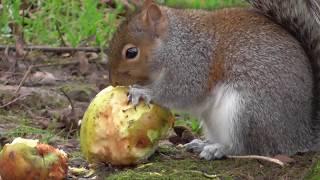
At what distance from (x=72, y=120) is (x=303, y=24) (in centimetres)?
128

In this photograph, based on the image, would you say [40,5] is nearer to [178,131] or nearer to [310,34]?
[178,131]

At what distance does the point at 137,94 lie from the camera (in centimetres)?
294

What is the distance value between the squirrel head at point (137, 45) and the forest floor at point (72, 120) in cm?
29

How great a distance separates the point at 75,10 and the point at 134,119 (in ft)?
8.80

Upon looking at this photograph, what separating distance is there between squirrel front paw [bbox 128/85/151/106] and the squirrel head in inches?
2.3

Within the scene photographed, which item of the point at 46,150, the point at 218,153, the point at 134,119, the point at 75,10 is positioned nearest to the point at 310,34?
the point at 218,153

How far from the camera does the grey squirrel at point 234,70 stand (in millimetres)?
2955

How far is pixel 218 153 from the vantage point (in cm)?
302

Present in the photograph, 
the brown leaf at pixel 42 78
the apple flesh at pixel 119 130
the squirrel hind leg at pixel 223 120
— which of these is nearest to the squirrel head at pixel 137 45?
the apple flesh at pixel 119 130

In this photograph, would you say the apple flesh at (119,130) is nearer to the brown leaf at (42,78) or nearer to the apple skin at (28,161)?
the apple skin at (28,161)

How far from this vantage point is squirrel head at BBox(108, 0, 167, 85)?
3045 millimetres

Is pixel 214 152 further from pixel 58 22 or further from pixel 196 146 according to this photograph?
pixel 58 22

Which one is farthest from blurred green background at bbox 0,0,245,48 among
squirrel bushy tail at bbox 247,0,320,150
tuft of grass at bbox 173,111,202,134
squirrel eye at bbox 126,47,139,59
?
squirrel eye at bbox 126,47,139,59

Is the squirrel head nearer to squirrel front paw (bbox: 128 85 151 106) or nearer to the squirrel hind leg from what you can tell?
squirrel front paw (bbox: 128 85 151 106)
